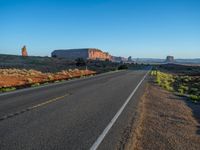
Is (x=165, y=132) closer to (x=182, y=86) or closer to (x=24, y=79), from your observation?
(x=182, y=86)

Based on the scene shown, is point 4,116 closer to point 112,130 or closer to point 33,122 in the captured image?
point 33,122

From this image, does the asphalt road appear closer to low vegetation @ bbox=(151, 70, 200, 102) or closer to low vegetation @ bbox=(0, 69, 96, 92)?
low vegetation @ bbox=(0, 69, 96, 92)

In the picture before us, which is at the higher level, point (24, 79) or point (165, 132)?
point (165, 132)

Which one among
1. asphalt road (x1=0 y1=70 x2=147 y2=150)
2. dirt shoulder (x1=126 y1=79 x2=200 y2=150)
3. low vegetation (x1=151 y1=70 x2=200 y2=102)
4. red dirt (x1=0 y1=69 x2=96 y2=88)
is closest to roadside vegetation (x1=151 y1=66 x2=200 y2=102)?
low vegetation (x1=151 y1=70 x2=200 y2=102)

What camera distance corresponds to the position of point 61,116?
8.78 metres

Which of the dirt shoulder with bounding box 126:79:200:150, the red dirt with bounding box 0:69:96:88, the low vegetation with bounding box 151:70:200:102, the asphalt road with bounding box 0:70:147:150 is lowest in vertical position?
the low vegetation with bounding box 151:70:200:102

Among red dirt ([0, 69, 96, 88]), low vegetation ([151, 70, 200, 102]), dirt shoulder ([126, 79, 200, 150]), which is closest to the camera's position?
dirt shoulder ([126, 79, 200, 150])

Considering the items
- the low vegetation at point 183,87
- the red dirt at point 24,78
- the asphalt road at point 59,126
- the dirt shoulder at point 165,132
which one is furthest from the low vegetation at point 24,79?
the dirt shoulder at point 165,132

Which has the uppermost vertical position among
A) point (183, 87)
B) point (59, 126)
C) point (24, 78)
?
point (59, 126)

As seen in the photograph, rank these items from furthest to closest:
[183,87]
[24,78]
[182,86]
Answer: [24,78]
[182,86]
[183,87]

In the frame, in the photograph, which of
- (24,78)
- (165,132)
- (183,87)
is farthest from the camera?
(24,78)

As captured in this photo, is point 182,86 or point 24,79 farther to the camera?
point 24,79

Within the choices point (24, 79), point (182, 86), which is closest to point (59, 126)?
point (24, 79)

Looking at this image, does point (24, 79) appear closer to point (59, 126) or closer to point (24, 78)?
point (24, 78)
